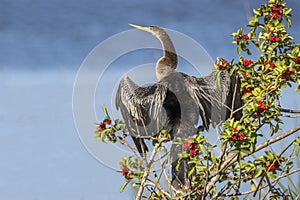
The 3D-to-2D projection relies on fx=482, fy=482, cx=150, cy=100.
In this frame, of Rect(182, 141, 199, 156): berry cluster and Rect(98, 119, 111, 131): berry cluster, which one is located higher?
Rect(98, 119, 111, 131): berry cluster

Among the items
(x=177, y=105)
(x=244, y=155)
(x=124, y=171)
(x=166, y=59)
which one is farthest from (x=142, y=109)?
(x=244, y=155)

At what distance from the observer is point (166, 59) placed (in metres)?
5.42

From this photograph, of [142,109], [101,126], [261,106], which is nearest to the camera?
[261,106]

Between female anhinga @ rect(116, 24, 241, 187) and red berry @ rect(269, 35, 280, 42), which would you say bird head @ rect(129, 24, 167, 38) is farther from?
red berry @ rect(269, 35, 280, 42)

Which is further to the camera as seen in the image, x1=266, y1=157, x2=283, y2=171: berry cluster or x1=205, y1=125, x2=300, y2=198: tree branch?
x1=205, y1=125, x2=300, y2=198: tree branch

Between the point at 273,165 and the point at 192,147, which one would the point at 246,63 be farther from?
the point at 192,147

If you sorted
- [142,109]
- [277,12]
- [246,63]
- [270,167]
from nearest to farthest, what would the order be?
[270,167]
[246,63]
[277,12]
[142,109]

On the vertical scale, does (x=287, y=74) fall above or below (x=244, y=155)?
above

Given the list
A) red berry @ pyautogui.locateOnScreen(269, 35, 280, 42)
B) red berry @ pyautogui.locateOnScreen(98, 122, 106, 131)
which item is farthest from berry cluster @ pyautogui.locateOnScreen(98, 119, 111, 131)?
red berry @ pyautogui.locateOnScreen(269, 35, 280, 42)

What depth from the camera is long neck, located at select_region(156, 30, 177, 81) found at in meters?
5.27

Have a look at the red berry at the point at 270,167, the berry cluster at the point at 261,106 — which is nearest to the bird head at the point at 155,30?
the berry cluster at the point at 261,106

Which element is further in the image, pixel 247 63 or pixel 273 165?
pixel 247 63

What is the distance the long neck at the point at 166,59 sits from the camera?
5266 mm

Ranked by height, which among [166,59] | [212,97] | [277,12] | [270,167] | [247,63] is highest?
[166,59]
